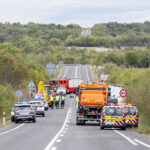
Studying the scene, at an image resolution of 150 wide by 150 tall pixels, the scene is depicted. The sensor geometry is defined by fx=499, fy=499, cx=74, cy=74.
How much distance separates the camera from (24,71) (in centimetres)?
8312

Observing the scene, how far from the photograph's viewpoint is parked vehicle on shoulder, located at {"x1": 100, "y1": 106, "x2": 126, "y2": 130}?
30031 millimetres

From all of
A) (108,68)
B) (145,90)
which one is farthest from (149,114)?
(108,68)

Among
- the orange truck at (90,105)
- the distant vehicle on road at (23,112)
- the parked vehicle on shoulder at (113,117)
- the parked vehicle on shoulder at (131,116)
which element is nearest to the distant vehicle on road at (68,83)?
the distant vehicle on road at (23,112)

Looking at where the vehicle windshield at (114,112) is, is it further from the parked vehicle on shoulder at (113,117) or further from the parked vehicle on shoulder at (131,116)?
the parked vehicle on shoulder at (131,116)

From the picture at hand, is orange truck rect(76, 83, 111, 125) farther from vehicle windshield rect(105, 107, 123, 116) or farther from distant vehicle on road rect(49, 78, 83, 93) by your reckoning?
distant vehicle on road rect(49, 78, 83, 93)

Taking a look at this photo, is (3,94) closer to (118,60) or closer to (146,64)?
(146,64)

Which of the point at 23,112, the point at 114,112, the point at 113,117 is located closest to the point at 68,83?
the point at 23,112

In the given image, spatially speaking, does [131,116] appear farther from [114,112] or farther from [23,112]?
[23,112]

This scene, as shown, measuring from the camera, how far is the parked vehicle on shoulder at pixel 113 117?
3003cm

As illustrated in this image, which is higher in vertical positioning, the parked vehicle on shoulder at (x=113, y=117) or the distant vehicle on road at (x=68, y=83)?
the parked vehicle on shoulder at (x=113, y=117)

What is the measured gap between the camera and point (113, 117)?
29984 millimetres

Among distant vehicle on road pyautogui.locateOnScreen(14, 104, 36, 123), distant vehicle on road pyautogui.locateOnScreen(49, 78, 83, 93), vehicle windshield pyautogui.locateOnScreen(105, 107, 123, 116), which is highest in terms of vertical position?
vehicle windshield pyautogui.locateOnScreen(105, 107, 123, 116)

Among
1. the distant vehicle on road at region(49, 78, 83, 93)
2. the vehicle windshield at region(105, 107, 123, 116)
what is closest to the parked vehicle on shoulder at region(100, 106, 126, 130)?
the vehicle windshield at region(105, 107, 123, 116)

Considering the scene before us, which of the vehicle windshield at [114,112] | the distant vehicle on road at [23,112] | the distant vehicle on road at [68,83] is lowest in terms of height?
the distant vehicle on road at [68,83]
